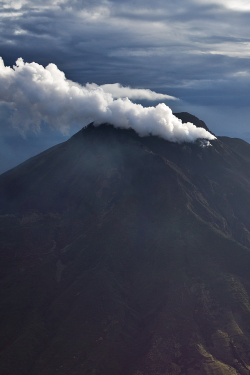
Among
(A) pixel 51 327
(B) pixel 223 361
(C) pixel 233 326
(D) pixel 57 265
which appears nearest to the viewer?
(B) pixel 223 361

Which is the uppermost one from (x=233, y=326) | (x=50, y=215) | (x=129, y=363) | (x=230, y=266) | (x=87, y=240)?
(x=50, y=215)

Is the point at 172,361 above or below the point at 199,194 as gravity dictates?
below

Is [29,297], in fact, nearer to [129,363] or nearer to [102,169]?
[129,363]

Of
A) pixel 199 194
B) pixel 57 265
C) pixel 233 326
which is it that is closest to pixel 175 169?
pixel 199 194

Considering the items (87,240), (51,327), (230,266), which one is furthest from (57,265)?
(230,266)

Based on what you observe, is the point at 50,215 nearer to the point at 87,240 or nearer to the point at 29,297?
the point at 87,240

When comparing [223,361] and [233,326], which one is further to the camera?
[233,326]

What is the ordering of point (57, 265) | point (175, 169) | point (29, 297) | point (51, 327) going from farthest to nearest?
point (175, 169) → point (57, 265) → point (29, 297) → point (51, 327)
